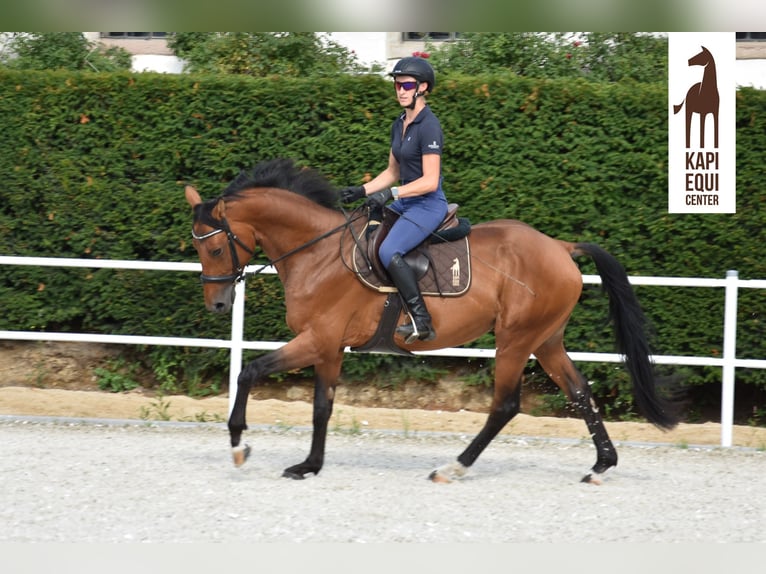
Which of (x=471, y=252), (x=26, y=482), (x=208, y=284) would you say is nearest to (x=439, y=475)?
(x=471, y=252)

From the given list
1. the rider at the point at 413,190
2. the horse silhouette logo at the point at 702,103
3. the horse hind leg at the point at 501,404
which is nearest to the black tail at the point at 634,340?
the horse hind leg at the point at 501,404

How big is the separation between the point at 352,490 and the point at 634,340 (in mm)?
2283

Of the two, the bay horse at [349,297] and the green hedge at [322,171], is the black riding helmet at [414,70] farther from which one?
the green hedge at [322,171]

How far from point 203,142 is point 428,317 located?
4059mm

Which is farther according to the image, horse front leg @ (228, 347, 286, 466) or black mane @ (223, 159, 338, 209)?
black mane @ (223, 159, 338, 209)

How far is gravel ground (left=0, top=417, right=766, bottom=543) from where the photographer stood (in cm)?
522

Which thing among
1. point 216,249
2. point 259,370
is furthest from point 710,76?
point 259,370

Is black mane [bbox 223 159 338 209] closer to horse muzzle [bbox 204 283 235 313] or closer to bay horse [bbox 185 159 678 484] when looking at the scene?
bay horse [bbox 185 159 678 484]

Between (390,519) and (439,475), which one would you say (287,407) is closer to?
(439,475)

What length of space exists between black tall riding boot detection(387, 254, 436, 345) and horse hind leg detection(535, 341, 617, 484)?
94cm

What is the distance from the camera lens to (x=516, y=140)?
9250mm

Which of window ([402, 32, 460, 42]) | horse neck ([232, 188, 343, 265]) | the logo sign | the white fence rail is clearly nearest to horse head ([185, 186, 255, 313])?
horse neck ([232, 188, 343, 265])

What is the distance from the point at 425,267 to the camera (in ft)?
21.4

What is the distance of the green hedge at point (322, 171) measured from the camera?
913 cm
